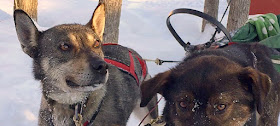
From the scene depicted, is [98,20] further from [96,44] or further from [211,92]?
[211,92]

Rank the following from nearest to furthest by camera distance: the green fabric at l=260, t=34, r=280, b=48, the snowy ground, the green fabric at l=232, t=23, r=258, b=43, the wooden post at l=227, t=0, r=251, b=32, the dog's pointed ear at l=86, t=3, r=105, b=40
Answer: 1. the dog's pointed ear at l=86, t=3, r=105, b=40
2. the green fabric at l=260, t=34, r=280, b=48
3. the green fabric at l=232, t=23, r=258, b=43
4. the snowy ground
5. the wooden post at l=227, t=0, r=251, b=32

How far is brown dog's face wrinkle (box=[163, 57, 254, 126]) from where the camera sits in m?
2.55

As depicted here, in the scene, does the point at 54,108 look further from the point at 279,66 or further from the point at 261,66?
the point at 279,66

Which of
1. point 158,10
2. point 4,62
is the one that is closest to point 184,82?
point 4,62

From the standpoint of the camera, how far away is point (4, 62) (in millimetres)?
8156

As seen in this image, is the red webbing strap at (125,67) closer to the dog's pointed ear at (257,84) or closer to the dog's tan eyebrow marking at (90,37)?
the dog's tan eyebrow marking at (90,37)

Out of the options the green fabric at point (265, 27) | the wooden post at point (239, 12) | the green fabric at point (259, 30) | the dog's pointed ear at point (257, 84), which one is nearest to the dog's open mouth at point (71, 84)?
the dog's pointed ear at point (257, 84)

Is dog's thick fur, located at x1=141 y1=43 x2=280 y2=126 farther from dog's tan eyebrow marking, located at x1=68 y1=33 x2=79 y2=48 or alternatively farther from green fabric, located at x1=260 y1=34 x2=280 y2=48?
green fabric, located at x1=260 y1=34 x2=280 y2=48

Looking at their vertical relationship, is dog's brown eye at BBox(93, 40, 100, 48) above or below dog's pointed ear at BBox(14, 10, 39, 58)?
below

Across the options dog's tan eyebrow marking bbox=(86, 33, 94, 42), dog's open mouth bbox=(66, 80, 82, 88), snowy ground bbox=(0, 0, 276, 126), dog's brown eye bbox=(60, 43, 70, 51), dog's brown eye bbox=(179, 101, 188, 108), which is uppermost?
dog's tan eyebrow marking bbox=(86, 33, 94, 42)

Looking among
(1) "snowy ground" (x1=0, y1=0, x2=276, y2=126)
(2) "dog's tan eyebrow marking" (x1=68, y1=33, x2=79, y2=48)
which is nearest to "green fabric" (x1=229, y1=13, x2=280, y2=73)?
(1) "snowy ground" (x1=0, y1=0, x2=276, y2=126)

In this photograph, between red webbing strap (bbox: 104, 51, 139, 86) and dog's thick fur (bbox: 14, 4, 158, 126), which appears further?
red webbing strap (bbox: 104, 51, 139, 86)

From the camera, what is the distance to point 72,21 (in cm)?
1317

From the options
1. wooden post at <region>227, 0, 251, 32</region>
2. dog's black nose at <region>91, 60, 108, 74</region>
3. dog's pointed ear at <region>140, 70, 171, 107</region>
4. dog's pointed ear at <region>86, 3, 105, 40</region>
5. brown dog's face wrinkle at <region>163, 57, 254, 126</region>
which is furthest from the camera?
wooden post at <region>227, 0, 251, 32</region>
